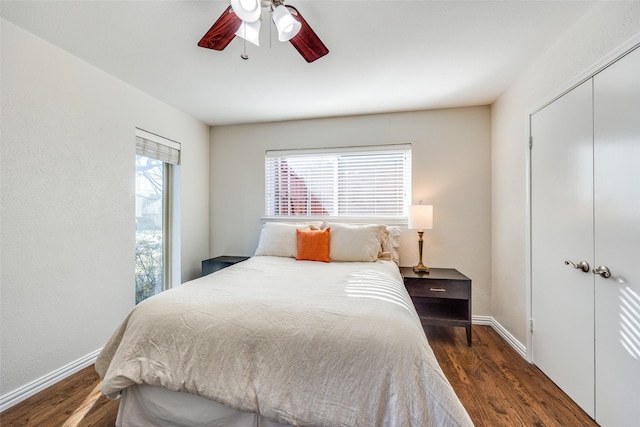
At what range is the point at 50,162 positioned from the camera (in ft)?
6.31

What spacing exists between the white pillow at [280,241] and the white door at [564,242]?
210 cm

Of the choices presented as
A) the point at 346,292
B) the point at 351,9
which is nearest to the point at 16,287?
the point at 346,292

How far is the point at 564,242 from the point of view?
5.96ft

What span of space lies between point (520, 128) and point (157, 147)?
3577 millimetres

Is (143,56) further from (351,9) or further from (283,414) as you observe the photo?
(283,414)

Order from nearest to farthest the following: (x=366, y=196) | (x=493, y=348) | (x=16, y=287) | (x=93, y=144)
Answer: (x=16, y=287), (x=93, y=144), (x=493, y=348), (x=366, y=196)

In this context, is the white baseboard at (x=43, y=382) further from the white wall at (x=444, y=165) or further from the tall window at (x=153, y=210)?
the white wall at (x=444, y=165)

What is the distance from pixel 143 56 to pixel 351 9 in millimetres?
1627

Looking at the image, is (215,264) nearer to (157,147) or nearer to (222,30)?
(157,147)

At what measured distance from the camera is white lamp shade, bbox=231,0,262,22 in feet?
4.11

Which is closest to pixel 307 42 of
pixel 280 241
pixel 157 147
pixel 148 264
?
pixel 280 241

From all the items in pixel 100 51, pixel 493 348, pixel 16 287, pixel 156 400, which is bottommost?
pixel 493 348

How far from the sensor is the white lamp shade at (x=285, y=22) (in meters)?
1.32

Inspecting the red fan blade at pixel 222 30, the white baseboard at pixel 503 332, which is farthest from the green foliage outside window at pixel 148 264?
the white baseboard at pixel 503 332
